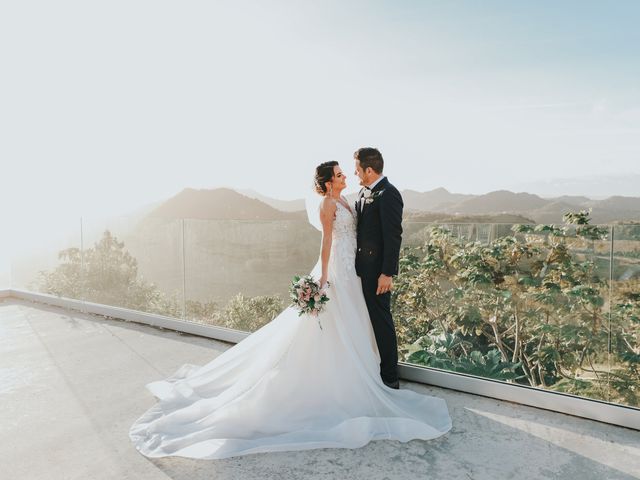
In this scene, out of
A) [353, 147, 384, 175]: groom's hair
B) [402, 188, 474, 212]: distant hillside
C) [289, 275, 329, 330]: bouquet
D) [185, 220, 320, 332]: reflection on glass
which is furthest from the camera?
[402, 188, 474, 212]: distant hillside

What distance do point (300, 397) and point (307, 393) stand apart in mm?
48

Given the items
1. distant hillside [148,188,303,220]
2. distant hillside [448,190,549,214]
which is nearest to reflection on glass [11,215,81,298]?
distant hillside [148,188,303,220]

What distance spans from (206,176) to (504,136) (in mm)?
21967

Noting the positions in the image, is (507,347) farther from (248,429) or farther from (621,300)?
(248,429)

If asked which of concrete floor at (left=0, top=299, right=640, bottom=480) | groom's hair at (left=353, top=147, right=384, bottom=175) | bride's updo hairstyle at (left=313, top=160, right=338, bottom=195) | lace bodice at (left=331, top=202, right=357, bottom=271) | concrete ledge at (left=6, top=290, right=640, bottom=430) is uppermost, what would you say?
groom's hair at (left=353, top=147, right=384, bottom=175)

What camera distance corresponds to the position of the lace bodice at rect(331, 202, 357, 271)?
2.98 m

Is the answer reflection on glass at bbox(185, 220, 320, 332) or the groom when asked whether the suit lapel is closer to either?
the groom

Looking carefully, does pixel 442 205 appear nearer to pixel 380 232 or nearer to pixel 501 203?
pixel 501 203

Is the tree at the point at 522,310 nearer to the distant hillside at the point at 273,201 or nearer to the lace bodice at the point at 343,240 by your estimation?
the lace bodice at the point at 343,240

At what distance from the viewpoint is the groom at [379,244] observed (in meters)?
2.88

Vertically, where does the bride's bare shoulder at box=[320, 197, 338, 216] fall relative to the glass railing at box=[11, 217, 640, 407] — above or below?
above

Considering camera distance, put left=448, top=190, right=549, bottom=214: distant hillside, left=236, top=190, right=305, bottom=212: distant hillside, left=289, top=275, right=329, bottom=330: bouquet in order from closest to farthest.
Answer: left=289, top=275, right=329, bottom=330: bouquet, left=236, top=190, right=305, bottom=212: distant hillside, left=448, top=190, right=549, bottom=214: distant hillside

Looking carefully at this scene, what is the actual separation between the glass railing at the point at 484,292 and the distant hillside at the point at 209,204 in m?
14.6

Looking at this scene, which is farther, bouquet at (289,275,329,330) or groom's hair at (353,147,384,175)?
groom's hair at (353,147,384,175)
